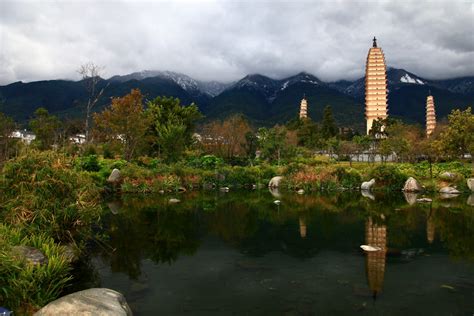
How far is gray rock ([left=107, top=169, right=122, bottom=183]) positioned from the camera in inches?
1053

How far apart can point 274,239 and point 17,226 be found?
764cm

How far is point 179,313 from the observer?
743 cm

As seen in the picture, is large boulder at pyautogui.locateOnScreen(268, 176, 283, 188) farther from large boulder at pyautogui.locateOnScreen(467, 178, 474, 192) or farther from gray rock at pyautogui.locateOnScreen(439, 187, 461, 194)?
large boulder at pyautogui.locateOnScreen(467, 178, 474, 192)

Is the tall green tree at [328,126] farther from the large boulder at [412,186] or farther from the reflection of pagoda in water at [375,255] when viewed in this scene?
the reflection of pagoda in water at [375,255]

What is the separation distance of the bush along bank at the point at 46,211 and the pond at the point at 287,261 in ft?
3.37

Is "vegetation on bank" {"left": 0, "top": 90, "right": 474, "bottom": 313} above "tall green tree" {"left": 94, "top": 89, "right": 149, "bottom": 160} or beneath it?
beneath

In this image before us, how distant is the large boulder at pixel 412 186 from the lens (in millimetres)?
27297

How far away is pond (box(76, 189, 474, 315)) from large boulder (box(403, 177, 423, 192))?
7807mm

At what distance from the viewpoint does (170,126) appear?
33.4 m

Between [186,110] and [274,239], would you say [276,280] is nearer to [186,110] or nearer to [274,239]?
[274,239]

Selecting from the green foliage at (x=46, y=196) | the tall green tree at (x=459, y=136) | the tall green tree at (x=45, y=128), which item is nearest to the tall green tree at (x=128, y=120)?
the tall green tree at (x=45, y=128)

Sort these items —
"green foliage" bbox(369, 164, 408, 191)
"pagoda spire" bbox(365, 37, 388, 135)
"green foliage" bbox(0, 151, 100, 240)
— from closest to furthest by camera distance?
"green foliage" bbox(0, 151, 100, 240) → "green foliage" bbox(369, 164, 408, 191) → "pagoda spire" bbox(365, 37, 388, 135)

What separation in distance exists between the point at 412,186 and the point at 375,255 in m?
18.2

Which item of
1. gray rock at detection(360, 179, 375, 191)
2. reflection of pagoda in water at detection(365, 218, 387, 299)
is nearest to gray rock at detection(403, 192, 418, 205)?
gray rock at detection(360, 179, 375, 191)
